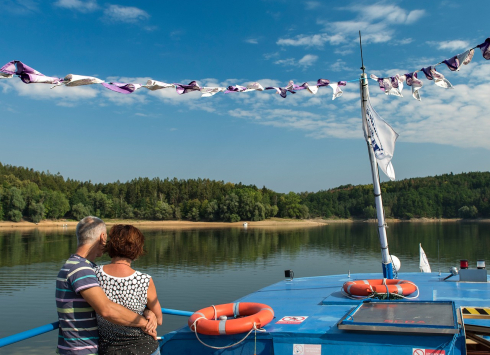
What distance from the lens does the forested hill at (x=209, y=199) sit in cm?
9862

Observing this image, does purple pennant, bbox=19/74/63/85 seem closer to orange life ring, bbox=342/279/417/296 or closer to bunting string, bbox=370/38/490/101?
orange life ring, bbox=342/279/417/296

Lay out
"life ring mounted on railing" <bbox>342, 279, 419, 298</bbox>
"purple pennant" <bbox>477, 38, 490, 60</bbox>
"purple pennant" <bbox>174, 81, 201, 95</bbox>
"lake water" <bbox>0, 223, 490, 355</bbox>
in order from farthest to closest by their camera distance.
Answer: "lake water" <bbox>0, 223, 490, 355</bbox> → "purple pennant" <bbox>174, 81, 201, 95</bbox> → "purple pennant" <bbox>477, 38, 490, 60</bbox> → "life ring mounted on railing" <bbox>342, 279, 419, 298</bbox>

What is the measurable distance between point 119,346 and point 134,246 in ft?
2.30

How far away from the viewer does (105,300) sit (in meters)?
2.82

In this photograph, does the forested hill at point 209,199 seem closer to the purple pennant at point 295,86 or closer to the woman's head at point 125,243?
the purple pennant at point 295,86

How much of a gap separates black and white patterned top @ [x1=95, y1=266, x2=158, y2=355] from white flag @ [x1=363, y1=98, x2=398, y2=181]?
20.9ft

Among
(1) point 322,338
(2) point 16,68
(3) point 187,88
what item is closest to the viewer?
(1) point 322,338

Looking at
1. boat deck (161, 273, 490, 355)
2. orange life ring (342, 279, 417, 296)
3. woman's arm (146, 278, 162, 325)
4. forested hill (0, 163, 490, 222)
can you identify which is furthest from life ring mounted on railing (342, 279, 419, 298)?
forested hill (0, 163, 490, 222)

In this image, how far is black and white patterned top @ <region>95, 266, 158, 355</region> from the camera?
3.01m

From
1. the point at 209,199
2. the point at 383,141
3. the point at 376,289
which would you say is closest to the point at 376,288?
the point at 376,289

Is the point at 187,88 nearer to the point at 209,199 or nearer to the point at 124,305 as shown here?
the point at 124,305

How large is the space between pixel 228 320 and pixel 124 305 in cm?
190

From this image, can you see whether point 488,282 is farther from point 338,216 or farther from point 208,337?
point 338,216

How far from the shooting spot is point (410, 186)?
6127 inches
